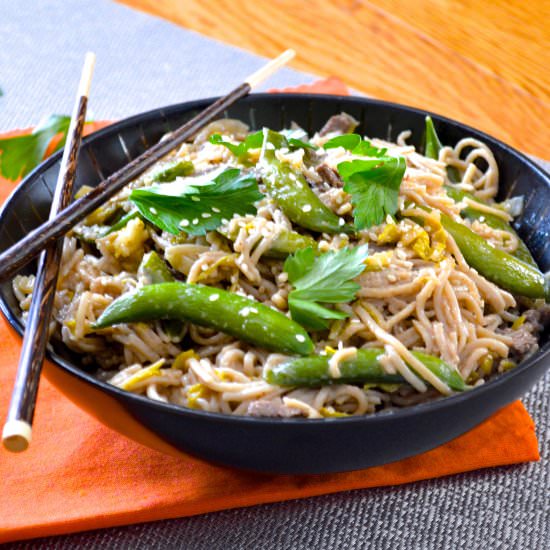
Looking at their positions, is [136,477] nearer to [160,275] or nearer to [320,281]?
[160,275]

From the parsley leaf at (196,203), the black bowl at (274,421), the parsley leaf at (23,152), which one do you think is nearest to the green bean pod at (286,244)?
the parsley leaf at (196,203)

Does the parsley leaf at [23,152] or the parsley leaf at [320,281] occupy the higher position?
the parsley leaf at [320,281]

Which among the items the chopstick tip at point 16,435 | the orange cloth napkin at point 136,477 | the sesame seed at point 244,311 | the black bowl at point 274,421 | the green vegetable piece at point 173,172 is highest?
the green vegetable piece at point 173,172

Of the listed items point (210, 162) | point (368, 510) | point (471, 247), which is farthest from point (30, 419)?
point (471, 247)

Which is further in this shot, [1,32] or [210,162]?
[1,32]

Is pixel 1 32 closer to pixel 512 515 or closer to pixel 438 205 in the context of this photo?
pixel 438 205

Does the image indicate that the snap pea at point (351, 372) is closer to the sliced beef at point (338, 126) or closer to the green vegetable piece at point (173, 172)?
the green vegetable piece at point (173, 172)
